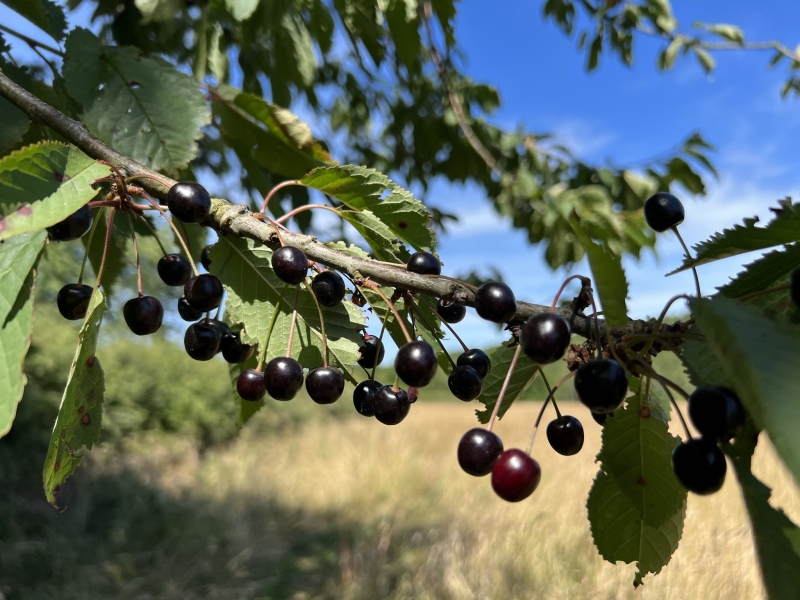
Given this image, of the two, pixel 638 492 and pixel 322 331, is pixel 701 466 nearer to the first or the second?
pixel 638 492

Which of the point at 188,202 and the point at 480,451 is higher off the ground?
the point at 188,202

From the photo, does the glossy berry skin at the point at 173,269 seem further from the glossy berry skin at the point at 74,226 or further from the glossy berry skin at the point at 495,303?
the glossy berry skin at the point at 495,303

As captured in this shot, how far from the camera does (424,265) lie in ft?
3.24

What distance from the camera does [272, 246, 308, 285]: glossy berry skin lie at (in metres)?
0.94

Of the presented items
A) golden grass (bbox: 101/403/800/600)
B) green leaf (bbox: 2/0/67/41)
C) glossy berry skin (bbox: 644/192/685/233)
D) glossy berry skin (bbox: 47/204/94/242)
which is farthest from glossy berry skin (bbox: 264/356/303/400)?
golden grass (bbox: 101/403/800/600)

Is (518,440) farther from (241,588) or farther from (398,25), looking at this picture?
(398,25)

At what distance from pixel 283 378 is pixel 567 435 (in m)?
0.51

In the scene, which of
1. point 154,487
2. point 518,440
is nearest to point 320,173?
point 154,487

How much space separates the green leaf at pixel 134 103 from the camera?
144cm

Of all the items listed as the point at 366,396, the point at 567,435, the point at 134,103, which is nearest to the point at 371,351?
the point at 366,396

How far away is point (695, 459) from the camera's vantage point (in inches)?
27.4

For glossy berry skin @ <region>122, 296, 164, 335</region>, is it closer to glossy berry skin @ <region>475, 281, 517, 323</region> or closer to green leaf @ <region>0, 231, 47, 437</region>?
green leaf @ <region>0, 231, 47, 437</region>

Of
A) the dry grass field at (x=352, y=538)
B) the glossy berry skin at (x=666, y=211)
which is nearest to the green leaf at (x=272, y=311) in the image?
the glossy berry skin at (x=666, y=211)

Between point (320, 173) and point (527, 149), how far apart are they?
12.3ft
